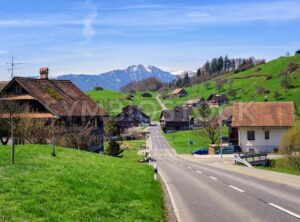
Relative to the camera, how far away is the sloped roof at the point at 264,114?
75125 millimetres

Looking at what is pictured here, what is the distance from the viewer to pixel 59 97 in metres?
54.8

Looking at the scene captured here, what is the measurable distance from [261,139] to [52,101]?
122ft

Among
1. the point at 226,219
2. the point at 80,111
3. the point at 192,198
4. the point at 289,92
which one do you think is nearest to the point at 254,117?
the point at 80,111

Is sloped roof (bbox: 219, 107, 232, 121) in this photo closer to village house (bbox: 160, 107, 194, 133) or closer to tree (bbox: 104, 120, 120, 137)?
tree (bbox: 104, 120, 120, 137)

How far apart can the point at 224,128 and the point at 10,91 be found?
73486mm

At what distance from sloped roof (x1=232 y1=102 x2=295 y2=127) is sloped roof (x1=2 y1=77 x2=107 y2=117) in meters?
25.9

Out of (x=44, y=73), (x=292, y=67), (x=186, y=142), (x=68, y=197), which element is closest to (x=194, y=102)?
(x=292, y=67)

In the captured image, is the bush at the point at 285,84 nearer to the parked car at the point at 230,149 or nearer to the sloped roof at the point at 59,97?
the parked car at the point at 230,149

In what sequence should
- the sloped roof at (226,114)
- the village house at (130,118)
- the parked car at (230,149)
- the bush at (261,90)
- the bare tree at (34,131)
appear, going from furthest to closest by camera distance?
1. the bush at (261,90)
2. the village house at (130,118)
3. the sloped roof at (226,114)
4. the parked car at (230,149)
5. the bare tree at (34,131)

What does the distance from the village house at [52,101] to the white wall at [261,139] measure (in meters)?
26.2

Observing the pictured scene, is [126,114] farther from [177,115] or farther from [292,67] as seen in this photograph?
[292,67]

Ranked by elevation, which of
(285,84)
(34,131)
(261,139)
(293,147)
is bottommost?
(293,147)

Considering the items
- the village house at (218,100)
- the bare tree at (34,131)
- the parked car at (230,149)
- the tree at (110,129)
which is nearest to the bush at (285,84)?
the village house at (218,100)

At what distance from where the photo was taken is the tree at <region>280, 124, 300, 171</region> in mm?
49341
